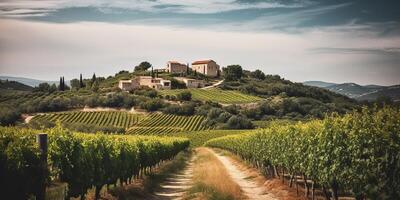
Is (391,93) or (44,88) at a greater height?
(44,88)

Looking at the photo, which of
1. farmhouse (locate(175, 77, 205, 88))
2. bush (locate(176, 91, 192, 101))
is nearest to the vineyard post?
bush (locate(176, 91, 192, 101))

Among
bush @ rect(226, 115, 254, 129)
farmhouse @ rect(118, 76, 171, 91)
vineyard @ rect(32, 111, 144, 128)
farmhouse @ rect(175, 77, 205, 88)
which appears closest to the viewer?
vineyard @ rect(32, 111, 144, 128)

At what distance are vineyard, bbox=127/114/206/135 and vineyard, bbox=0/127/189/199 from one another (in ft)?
261

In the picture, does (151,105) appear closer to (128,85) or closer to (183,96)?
(183,96)

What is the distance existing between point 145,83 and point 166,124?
2646 inches

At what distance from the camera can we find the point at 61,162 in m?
14.5

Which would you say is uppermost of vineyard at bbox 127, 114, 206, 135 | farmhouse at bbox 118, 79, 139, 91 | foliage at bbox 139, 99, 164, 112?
farmhouse at bbox 118, 79, 139, 91

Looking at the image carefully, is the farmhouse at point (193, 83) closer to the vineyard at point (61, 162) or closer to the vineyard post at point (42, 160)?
the vineyard at point (61, 162)

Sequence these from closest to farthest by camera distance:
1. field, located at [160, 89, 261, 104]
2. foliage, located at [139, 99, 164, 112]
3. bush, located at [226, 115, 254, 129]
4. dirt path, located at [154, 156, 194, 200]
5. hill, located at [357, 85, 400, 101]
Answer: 1. dirt path, located at [154, 156, 194, 200]
2. hill, located at [357, 85, 400, 101]
3. bush, located at [226, 115, 254, 129]
4. foliage, located at [139, 99, 164, 112]
5. field, located at [160, 89, 261, 104]

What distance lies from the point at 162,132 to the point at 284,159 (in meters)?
78.4

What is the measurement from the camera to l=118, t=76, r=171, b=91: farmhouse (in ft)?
548

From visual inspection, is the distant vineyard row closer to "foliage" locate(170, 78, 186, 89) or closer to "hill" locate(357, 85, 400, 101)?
"foliage" locate(170, 78, 186, 89)

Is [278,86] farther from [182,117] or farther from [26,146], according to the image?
[26,146]

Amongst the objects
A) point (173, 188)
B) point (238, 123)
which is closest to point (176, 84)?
point (238, 123)
